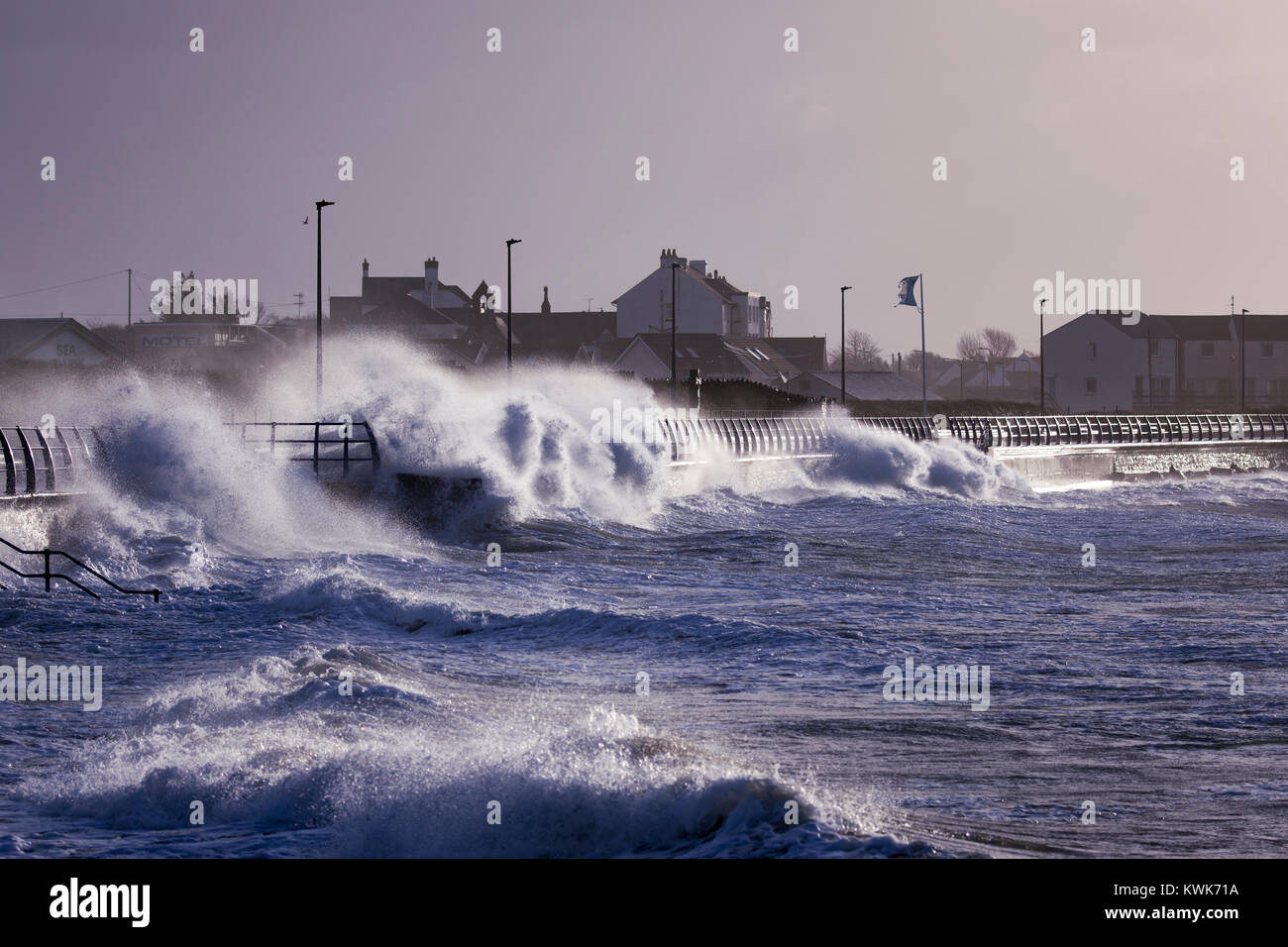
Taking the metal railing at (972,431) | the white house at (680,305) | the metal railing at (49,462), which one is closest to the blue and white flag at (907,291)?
the metal railing at (972,431)

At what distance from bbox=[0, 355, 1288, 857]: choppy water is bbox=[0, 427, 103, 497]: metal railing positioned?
25.5 inches

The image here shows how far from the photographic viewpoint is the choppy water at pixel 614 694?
7.99m

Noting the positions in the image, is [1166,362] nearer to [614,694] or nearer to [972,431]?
[972,431]

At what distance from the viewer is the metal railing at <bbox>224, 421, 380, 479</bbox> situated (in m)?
30.2

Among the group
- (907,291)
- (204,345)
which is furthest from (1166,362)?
(204,345)

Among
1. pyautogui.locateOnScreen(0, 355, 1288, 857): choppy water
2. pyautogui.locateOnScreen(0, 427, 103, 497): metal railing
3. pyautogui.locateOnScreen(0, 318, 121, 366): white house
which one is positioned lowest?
pyautogui.locateOnScreen(0, 355, 1288, 857): choppy water

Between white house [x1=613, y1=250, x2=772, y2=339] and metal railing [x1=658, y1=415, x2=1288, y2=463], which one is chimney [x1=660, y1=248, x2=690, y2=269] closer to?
white house [x1=613, y1=250, x2=772, y2=339]

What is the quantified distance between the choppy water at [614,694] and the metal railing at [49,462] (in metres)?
0.65

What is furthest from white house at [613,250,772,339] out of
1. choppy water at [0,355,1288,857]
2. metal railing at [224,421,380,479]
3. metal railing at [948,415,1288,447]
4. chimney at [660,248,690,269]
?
choppy water at [0,355,1288,857]

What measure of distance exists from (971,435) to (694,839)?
168 feet

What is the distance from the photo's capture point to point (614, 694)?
12.4 metres
